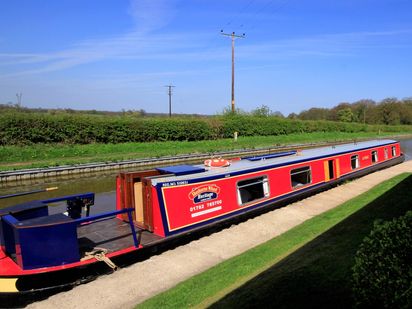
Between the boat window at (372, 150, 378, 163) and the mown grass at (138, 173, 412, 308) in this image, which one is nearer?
the mown grass at (138, 173, 412, 308)

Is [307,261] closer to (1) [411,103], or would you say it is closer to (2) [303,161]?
(2) [303,161]

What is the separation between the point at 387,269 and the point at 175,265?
4.52 meters

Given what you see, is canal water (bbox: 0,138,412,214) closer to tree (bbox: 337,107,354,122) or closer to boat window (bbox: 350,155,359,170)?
boat window (bbox: 350,155,359,170)

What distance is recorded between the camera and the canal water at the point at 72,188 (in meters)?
12.9

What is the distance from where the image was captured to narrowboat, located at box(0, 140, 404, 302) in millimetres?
5625

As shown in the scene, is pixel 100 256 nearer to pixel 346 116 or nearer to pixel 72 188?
pixel 72 188

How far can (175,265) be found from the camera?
263 inches

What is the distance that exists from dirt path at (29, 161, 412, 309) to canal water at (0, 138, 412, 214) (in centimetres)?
538

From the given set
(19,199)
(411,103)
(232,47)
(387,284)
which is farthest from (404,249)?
(411,103)

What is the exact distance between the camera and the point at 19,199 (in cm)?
1350

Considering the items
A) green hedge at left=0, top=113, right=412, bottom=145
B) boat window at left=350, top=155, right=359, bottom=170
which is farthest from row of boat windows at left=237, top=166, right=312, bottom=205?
green hedge at left=0, top=113, right=412, bottom=145

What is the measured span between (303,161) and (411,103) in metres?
77.1

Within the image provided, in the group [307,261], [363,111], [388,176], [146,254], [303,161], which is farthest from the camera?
[363,111]

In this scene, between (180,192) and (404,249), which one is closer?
(404,249)
